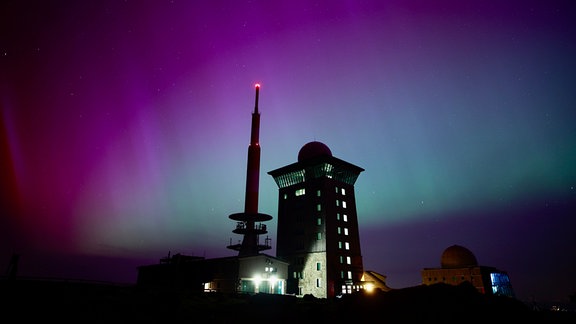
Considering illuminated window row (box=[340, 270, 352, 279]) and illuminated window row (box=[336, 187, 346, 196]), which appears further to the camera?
illuminated window row (box=[336, 187, 346, 196])

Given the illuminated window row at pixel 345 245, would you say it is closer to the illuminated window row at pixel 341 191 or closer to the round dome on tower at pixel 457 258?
the illuminated window row at pixel 341 191

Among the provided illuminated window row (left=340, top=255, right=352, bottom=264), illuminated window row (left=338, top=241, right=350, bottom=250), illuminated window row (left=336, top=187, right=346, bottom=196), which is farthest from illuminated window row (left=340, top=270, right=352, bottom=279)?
illuminated window row (left=336, top=187, right=346, bottom=196)

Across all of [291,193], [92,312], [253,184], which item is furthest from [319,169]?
[92,312]

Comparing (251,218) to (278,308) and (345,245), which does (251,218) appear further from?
(278,308)

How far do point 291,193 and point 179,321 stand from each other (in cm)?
4596

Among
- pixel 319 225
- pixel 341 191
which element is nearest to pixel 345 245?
pixel 319 225

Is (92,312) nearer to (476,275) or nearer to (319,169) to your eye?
(319,169)

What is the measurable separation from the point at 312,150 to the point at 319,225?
15.0m

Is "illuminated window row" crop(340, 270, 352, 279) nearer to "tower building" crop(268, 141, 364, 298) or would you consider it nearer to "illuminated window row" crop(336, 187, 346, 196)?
"tower building" crop(268, 141, 364, 298)

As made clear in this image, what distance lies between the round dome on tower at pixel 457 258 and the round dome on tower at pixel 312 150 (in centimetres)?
3211

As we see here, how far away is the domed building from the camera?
62969mm

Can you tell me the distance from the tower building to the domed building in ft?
60.0

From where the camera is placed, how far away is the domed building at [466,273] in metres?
63.0

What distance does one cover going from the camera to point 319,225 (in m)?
59.5
